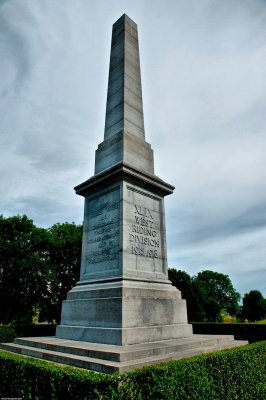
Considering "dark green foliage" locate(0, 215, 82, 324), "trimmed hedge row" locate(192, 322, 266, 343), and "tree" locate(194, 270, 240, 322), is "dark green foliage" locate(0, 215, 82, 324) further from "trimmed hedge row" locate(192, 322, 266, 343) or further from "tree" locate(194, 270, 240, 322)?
"tree" locate(194, 270, 240, 322)

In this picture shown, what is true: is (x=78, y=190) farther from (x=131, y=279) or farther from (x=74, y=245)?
(x=74, y=245)

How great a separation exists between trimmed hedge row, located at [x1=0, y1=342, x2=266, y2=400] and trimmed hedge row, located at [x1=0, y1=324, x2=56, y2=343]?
17577 millimetres

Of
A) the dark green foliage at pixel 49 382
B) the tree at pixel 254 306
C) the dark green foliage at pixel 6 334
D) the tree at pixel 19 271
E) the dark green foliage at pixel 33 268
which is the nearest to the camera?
the dark green foliage at pixel 49 382

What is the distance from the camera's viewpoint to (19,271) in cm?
2944

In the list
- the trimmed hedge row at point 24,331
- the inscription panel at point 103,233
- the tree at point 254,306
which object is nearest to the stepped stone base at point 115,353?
the inscription panel at point 103,233

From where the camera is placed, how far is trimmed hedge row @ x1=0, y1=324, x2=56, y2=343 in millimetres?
20427

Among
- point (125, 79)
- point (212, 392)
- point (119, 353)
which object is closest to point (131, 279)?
point (119, 353)

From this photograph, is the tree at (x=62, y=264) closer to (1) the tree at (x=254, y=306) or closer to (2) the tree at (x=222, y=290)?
(1) the tree at (x=254, y=306)

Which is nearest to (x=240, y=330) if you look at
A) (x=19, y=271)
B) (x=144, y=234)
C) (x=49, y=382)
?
(x=144, y=234)

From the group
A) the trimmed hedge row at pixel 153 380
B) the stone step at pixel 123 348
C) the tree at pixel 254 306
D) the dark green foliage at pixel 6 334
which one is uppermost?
the tree at pixel 254 306

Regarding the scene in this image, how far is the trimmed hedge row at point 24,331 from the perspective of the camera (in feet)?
67.0

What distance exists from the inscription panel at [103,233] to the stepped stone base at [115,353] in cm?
235

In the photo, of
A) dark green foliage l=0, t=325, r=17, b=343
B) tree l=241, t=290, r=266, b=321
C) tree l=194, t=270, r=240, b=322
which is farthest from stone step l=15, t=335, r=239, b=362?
tree l=194, t=270, r=240, b=322

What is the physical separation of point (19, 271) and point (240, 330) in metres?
21.9
